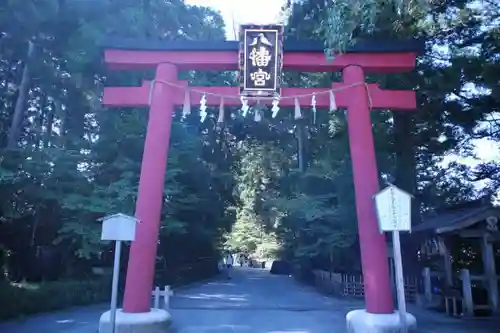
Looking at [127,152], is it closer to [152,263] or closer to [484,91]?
[152,263]

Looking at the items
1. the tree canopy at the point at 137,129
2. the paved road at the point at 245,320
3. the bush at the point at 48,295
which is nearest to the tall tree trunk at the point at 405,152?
the tree canopy at the point at 137,129

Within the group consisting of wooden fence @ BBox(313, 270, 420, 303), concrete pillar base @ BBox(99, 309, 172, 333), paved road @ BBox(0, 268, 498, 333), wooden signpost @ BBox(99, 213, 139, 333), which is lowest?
paved road @ BBox(0, 268, 498, 333)

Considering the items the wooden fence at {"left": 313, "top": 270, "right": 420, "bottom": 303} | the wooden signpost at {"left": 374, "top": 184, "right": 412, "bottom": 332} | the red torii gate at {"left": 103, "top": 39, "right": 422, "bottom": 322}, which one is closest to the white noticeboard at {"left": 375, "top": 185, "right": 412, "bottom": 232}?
the wooden signpost at {"left": 374, "top": 184, "right": 412, "bottom": 332}

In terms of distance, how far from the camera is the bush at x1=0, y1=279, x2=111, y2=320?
1183 cm

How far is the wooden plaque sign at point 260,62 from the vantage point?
32.6 feet

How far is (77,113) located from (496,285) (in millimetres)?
14918

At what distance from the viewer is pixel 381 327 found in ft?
27.9

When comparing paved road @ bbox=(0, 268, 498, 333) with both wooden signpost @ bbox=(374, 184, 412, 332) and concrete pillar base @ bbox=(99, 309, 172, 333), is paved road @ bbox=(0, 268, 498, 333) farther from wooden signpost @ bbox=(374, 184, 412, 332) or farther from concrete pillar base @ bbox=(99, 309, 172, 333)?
wooden signpost @ bbox=(374, 184, 412, 332)

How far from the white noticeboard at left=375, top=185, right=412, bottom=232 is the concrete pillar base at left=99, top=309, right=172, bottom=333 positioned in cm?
473

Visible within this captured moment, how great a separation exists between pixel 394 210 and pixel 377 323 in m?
2.61

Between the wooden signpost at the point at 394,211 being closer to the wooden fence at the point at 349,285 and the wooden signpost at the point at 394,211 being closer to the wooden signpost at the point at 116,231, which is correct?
the wooden signpost at the point at 116,231

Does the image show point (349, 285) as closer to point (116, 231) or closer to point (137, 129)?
point (137, 129)

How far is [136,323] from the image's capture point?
8719mm

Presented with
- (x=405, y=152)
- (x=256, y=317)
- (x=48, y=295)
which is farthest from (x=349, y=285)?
(x=48, y=295)
